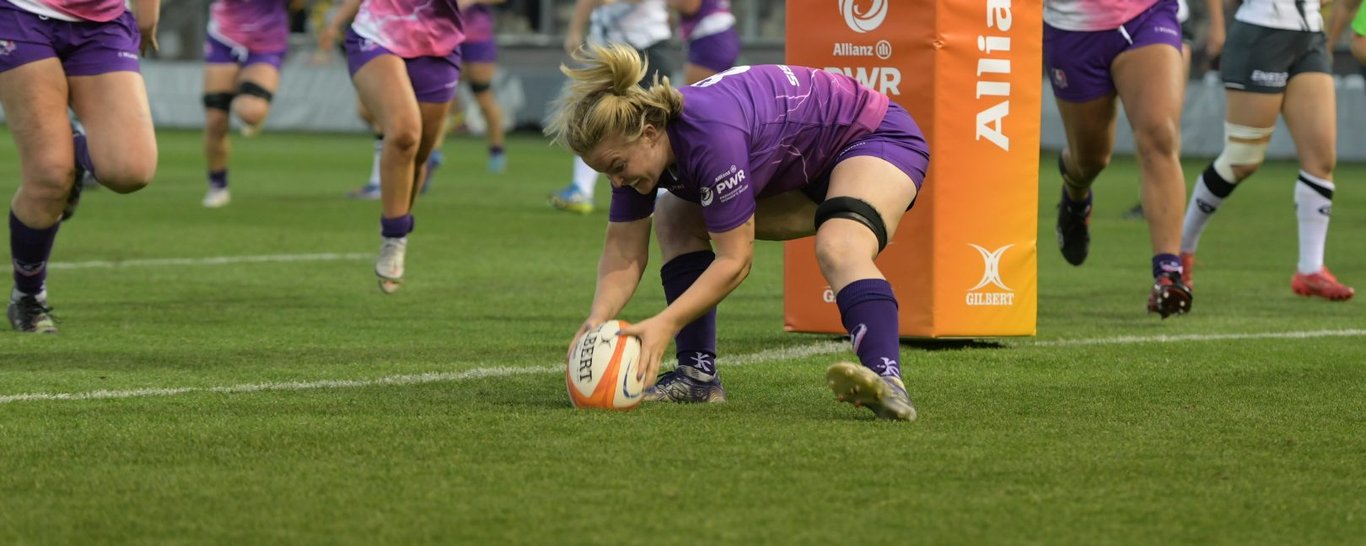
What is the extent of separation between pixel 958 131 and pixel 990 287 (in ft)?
1.81

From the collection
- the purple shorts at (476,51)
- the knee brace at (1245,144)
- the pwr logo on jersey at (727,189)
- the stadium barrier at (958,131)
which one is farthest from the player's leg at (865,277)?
the purple shorts at (476,51)

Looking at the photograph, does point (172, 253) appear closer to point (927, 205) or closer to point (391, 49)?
point (391, 49)

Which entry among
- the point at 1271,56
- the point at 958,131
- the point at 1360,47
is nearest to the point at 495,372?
the point at 958,131

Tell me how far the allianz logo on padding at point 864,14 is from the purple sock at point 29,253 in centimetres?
292

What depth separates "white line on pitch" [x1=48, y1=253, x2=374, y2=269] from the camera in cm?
977

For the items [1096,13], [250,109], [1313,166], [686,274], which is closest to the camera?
[686,274]

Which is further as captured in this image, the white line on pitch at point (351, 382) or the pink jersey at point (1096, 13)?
the pink jersey at point (1096, 13)

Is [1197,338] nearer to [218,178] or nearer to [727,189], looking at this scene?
[727,189]

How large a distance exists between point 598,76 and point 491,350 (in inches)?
79.6

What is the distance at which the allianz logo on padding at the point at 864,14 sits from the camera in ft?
20.6

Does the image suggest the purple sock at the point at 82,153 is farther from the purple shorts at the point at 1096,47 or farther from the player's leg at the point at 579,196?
the player's leg at the point at 579,196

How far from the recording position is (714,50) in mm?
14383

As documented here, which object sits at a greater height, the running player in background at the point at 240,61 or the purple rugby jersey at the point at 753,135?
the purple rugby jersey at the point at 753,135

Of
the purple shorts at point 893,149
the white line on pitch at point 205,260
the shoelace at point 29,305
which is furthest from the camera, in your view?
the white line on pitch at point 205,260
